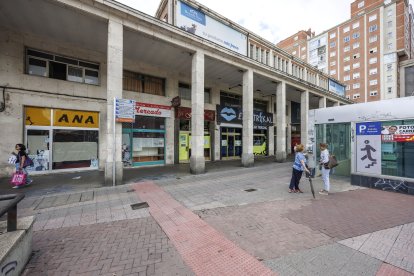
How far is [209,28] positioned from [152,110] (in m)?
6.26

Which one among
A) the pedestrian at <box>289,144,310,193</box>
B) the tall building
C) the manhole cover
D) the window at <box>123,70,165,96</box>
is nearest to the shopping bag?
the manhole cover

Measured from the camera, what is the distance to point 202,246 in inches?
133

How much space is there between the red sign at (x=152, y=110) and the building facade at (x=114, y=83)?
0.06 metres

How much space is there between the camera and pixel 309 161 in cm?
988

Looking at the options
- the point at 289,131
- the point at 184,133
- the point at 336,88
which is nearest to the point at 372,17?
the point at 336,88

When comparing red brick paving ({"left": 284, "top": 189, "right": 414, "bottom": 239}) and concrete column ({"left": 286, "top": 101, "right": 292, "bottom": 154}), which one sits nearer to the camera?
red brick paving ({"left": 284, "top": 189, "right": 414, "bottom": 239})

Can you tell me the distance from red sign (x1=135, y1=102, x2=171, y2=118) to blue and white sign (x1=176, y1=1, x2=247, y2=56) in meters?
5.02

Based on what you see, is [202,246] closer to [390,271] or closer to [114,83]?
[390,271]

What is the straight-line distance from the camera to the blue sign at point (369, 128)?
709 cm

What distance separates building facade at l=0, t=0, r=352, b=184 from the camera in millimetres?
8109

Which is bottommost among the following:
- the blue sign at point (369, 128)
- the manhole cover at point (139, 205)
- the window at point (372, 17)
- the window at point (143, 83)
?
the manhole cover at point (139, 205)

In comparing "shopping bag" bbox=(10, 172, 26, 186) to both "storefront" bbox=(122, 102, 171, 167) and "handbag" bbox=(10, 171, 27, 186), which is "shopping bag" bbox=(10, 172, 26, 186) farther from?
"storefront" bbox=(122, 102, 171, 167)

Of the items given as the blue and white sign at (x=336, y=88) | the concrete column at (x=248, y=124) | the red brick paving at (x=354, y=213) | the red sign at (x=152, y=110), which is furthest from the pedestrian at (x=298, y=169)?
the blue and white sign at (x=336, y=88)

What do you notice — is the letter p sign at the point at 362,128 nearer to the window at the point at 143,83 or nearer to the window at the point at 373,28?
the window at the point at 143,83
